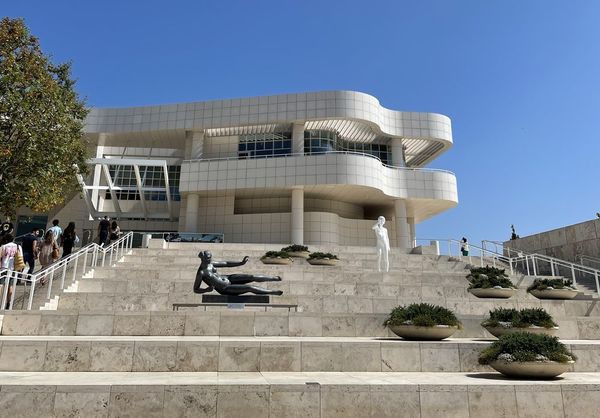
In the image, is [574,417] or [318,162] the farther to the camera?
[318,162]

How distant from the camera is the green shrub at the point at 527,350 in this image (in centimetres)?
590

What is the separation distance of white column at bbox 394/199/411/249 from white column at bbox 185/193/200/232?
15.2 m

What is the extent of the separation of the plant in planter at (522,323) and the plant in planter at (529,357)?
183 centimetres

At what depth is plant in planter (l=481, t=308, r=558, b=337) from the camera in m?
7.95

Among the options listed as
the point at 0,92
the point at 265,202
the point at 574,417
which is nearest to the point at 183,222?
the point at 265,202

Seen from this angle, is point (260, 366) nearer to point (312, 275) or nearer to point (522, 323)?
point (522, 323)

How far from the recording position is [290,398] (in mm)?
5195

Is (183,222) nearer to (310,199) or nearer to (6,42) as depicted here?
→ (310,199)

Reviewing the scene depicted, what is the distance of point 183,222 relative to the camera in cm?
3181

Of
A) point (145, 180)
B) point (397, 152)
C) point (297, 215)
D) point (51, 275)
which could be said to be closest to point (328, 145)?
point (397, 152)

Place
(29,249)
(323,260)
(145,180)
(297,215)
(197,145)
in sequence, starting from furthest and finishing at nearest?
1. (145,180)
2. (197,145)
3. (297,215)
4. (323,260)
5. (29,249)

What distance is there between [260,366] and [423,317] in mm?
3130

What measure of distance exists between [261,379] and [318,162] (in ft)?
78.9

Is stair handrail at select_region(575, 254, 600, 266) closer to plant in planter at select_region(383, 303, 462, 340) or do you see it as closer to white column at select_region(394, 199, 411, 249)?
white column at select_region(394, 199, 411, 249)
